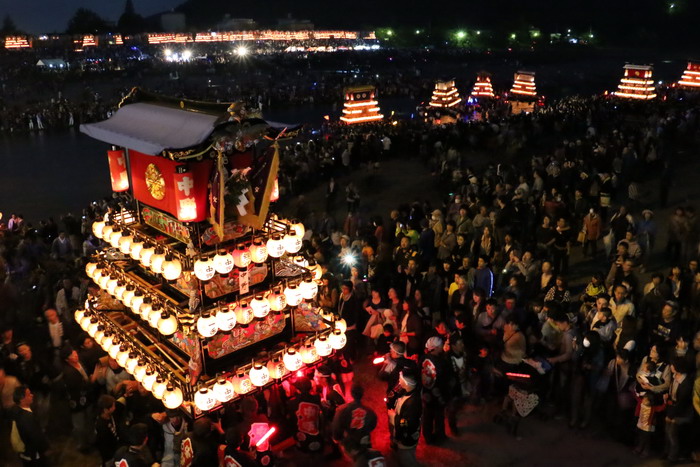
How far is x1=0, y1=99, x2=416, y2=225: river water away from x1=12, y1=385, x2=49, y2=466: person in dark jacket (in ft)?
39.3

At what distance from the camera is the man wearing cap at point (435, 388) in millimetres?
6258

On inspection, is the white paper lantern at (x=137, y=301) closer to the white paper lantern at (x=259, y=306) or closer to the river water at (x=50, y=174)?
the white paper lantern at (x=259, y=306)

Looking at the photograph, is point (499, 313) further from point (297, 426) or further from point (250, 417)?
point (250, 417)

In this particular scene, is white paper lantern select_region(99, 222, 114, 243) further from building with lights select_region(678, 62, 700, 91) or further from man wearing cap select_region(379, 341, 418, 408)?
building with lights select_region(678, 62, 700, 91)

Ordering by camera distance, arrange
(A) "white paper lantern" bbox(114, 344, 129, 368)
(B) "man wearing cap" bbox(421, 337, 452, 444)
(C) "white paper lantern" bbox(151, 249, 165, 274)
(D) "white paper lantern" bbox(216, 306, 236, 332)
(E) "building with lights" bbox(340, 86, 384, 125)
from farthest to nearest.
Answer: (E) "building with lights" bbox(340, 86, 384, 125) → (A) "white paper lantern" bbox(114, 344, 129, 368) → (B) "man wearing cap" bbox(421, 337, 452, 444) → (C) "white paper lantern" bbox(151, 249, 165, 274) → (D) "white paper lantern" bbox(216, 306, 236, 332)

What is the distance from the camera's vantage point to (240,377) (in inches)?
249

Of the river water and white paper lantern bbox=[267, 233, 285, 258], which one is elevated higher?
white paper lantern bbox=[267, 233, 285, 258]

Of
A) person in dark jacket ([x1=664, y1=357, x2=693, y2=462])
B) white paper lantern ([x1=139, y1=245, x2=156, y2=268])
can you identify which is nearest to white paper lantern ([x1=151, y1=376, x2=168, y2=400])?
white paper lantern ([x1=139, y1=245, x2=156, y2=268])

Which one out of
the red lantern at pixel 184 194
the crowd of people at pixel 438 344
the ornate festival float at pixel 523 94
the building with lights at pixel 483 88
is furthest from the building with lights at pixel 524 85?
the red lantern at pixel 184 194

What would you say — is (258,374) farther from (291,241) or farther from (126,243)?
(126,243)

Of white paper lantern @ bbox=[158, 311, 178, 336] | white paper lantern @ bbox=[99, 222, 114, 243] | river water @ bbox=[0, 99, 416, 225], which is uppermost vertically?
white paper lantern @ bbox=[99, 222, 114, 243]

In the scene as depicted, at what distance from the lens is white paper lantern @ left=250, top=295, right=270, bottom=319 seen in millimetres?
6289

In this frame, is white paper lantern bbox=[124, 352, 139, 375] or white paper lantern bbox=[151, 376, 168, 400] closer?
white paper lantern bbox=[151, 376, 168, 400]

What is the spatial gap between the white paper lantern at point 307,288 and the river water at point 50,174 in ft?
41.4
